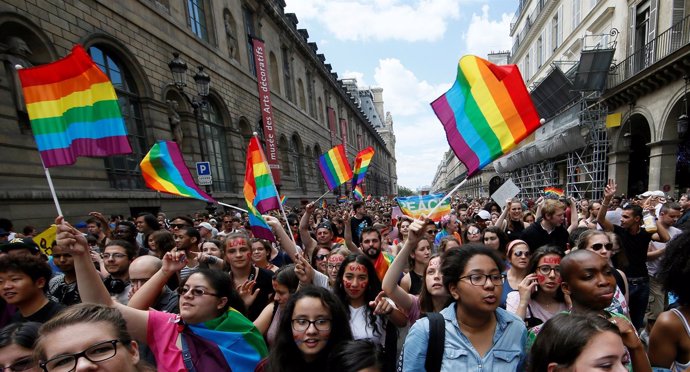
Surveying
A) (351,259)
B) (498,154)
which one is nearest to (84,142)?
(351,259)

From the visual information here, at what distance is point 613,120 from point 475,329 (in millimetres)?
16640

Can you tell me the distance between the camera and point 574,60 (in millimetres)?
17000

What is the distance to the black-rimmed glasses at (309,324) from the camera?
1943mm

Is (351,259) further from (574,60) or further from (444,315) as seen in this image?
(574,60)

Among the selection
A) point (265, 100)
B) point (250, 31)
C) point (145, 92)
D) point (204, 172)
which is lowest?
point (204, 172)

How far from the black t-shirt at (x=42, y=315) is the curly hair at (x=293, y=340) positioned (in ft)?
5.86

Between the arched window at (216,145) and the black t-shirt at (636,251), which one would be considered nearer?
the black t-shirt at (636,251)

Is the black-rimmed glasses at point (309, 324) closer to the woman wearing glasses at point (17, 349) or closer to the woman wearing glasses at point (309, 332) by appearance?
the woman wearing glasses at point (309, 332)

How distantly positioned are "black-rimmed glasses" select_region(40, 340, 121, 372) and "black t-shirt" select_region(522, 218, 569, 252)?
14.8 ft

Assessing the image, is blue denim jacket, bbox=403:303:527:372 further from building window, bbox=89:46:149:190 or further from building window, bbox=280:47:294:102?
building window, bbox=280:47:294:102

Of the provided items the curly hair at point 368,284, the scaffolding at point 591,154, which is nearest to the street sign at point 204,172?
the curly hair at point 368,284

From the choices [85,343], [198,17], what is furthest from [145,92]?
[85,343]

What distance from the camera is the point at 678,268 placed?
1875mm

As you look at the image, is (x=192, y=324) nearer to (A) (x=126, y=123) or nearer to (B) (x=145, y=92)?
(A) (x=126, y=123)
